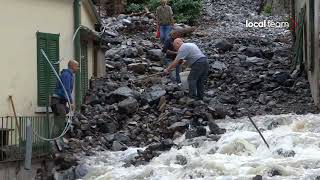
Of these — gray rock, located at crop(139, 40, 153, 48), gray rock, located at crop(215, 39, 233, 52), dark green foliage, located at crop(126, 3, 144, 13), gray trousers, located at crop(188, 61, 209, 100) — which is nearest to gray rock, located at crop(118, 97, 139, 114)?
gray trousers, located at crop(188, 61, 209, 100)

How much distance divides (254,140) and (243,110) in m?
3.72

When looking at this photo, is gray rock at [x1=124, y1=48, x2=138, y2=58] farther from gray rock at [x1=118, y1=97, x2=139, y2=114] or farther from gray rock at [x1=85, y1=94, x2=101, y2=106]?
gray rock at [x1=118, y1=97, x2=139, y2=114]

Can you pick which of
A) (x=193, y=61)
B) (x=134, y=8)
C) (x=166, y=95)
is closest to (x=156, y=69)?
(x=166, y=95)

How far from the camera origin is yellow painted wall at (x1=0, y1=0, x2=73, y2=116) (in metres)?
12.0

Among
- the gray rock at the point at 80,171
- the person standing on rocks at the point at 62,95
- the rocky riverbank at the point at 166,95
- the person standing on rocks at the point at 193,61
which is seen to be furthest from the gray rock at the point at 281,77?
the gray rock at the point at 80,171

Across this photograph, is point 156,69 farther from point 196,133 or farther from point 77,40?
point 196,133

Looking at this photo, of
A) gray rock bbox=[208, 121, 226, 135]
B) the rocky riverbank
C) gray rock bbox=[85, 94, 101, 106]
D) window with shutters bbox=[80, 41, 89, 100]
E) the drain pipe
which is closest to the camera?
gray rock bbox=[208, 121, 226, 135]

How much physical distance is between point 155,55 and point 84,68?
18.2ft

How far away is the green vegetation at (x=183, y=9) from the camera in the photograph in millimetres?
29622

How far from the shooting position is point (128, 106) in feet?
49.0

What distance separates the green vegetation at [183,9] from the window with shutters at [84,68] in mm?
13017

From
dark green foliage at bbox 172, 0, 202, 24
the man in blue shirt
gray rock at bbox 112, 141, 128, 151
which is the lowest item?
gray rock at bbox 112, 141, 128, 151

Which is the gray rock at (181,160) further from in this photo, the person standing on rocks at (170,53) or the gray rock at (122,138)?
the person standing on rocks at (170,53)

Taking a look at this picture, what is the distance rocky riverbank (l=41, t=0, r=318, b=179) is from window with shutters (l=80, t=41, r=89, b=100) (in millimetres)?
271
